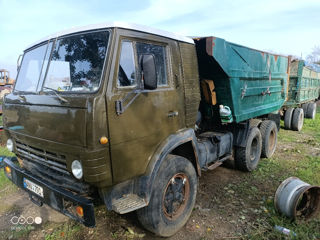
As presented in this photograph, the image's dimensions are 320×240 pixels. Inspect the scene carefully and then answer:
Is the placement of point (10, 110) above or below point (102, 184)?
above

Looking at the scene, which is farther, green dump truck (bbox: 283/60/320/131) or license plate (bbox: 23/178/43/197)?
green dump truck (bbox: 283/60/320/131)

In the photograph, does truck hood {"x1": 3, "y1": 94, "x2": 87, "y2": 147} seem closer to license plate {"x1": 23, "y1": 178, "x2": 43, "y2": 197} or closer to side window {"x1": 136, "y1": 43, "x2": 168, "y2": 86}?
license plate {"x1": 23, "y1": 178, "x2": 43, "y2": 197}

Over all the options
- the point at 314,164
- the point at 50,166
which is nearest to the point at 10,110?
the point at 50,166

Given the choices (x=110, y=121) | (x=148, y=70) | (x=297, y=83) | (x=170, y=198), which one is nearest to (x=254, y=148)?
(x=170, y=198)

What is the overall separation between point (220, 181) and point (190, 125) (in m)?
1.75

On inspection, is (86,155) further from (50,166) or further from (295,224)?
(295,224)

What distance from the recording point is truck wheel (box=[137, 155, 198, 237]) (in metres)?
2.66

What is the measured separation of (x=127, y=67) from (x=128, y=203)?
4.59ft

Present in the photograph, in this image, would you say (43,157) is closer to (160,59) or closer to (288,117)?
(160,59)

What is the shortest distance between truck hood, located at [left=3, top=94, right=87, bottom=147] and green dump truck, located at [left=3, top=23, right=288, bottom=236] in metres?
0.01

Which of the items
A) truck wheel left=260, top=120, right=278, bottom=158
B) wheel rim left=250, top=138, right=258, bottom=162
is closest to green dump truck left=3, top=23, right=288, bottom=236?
wheel rim left=250, top=138, right=258, bottom=162

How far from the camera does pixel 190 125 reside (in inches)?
132

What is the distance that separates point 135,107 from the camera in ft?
7.89

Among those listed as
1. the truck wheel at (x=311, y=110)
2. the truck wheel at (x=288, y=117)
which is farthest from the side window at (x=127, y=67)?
the truck wheel at (x=311, y=110)
